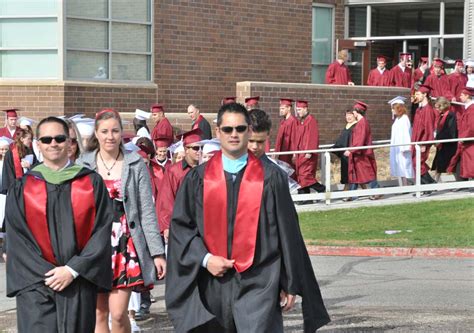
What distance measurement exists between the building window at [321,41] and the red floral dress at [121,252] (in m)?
21.0

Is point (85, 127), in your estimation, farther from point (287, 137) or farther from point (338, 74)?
point (338, 74)

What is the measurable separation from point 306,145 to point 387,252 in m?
5.44

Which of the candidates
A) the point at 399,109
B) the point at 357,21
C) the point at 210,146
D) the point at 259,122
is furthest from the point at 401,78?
the point at 259,122

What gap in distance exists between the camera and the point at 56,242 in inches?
249

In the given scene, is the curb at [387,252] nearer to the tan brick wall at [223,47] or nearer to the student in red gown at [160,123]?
the student in red gown at [160,123]

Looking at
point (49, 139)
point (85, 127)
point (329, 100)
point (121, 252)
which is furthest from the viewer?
point (329, 100)

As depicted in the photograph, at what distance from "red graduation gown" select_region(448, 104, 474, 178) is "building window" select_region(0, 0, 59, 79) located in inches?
326

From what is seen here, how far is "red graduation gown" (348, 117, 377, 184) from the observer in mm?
19906

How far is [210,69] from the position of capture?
25.4 metres

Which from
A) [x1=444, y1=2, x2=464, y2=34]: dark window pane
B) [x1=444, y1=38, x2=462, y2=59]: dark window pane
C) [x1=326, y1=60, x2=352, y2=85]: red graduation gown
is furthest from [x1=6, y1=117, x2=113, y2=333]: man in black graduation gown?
[x1=444, y1=2, x2=464, y2=34]: dark window pane

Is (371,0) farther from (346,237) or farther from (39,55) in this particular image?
(346,237)

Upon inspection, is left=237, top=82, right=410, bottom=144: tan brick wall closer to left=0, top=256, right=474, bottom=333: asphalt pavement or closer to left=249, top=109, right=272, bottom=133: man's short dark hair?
left=0, top=256, right=474, bottom=333: asphalt pavement

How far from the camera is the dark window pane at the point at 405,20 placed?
Result: 3098 cm

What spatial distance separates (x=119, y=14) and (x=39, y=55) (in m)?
2.10
